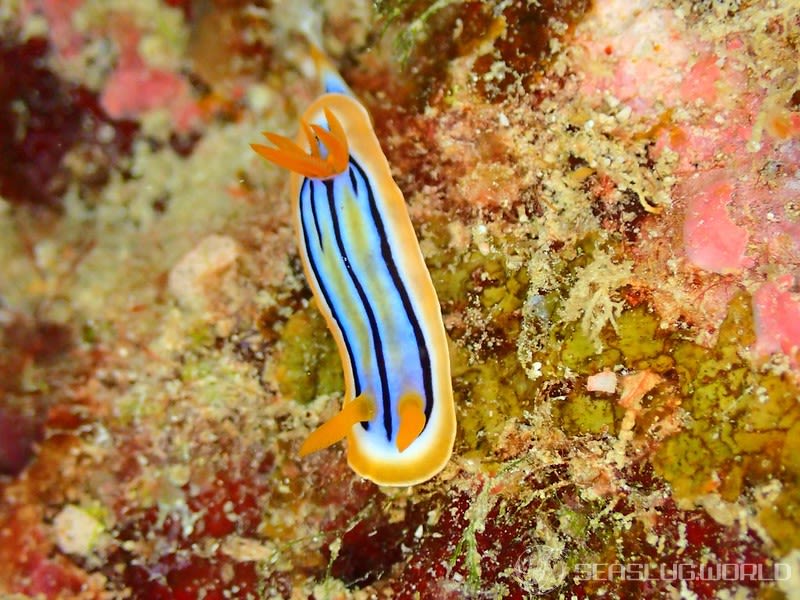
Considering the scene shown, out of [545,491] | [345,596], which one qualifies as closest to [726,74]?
[545,491]

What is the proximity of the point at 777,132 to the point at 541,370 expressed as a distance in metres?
1.47

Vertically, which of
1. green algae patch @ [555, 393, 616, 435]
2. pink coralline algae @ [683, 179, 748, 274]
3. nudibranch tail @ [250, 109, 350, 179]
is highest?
nudibranch tail @ [250, 109, 350, 179]

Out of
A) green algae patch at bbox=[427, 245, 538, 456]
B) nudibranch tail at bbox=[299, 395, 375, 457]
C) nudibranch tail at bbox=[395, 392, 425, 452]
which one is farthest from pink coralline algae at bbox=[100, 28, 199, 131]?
nudibranch tail at bbox=[395, 392, 425, 452]

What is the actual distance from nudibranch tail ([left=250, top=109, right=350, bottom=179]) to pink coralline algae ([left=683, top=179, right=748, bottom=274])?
1.68 meters

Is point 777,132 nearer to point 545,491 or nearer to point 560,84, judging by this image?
point 560,84

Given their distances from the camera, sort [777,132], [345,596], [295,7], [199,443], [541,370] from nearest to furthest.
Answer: [777,132]
[541,370]
[345,596]
[199,443]
[295,7]

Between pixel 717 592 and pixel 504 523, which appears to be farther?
pixel 504 523

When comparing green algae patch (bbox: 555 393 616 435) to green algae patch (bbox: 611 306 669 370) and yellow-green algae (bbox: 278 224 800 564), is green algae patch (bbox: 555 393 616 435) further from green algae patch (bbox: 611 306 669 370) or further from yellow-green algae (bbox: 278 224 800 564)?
green algae patch (bbox: 611 306 669 370)

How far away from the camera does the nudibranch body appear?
306cm

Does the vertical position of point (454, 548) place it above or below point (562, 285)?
below

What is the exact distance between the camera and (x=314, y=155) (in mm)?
3184

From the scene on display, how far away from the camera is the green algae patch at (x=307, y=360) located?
356 cm

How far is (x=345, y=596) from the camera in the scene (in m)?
3.29

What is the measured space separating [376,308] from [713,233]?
1590mm
